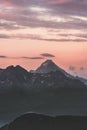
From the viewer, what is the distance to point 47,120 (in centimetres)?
8519

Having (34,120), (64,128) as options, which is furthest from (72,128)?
(34,120)

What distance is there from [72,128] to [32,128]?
7166 mm

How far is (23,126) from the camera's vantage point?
271 feet

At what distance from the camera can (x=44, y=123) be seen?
83.9 metres

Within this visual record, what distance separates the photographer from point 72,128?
83.1 metres

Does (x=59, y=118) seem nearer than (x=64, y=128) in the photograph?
No

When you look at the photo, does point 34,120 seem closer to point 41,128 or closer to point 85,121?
point 41,128

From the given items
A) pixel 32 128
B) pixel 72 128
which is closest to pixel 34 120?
pixel 32 128

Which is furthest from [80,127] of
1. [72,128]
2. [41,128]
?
[41,128]

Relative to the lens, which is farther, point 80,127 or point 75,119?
point 75,119

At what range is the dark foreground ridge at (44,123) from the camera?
83.1 m

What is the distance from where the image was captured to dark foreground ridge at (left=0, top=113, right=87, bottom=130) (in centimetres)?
8312

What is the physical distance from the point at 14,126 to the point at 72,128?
34.2ft

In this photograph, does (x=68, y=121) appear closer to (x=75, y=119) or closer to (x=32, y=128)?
(x=75, y=119)
